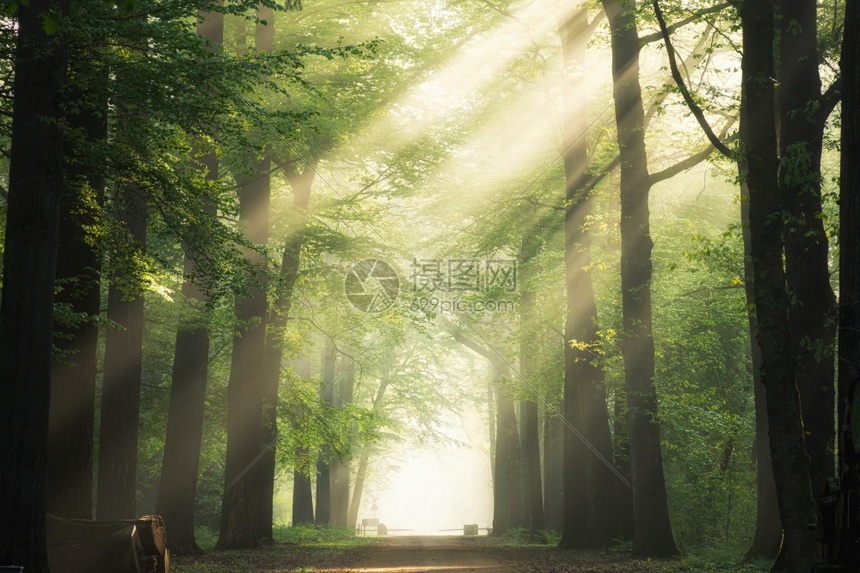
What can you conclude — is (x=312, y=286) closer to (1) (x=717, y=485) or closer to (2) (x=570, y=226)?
(2) (x=570, y=226)

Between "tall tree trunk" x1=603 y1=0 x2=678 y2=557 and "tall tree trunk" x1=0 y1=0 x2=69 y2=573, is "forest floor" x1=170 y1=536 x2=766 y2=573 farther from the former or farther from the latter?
"tall tree trunk" x1=0 y1=0 x2=69 y2=573

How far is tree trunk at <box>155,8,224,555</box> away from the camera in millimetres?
18484

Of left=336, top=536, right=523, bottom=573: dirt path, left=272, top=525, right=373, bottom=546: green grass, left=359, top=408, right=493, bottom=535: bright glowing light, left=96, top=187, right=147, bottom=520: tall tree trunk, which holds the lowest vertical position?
left=359, top=408, right=493, bottom=535: bright glowing light

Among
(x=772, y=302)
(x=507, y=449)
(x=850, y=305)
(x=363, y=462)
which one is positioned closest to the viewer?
(x=850, y=305)

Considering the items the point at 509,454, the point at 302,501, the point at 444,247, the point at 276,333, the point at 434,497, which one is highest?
the point at 444,247

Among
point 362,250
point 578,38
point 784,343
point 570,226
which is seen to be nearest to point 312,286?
point 362,250

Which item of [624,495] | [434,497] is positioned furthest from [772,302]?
[434,497]

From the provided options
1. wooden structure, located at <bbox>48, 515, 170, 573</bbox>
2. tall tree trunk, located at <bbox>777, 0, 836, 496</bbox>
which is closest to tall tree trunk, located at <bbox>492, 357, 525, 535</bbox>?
tall tree trunk, located at <bbox>777, 0, 836, 496</bbox>

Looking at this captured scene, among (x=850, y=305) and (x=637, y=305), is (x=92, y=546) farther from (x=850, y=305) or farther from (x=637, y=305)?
(x=637, y=305)

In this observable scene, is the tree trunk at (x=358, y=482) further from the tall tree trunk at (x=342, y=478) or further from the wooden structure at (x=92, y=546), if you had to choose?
the wooden structure at (x=92, y=546)

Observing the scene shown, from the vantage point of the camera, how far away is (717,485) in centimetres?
2452

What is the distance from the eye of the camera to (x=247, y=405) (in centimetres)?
2084

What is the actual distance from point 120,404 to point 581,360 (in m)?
10.6

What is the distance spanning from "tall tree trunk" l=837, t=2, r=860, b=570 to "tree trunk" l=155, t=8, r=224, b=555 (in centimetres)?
1347
